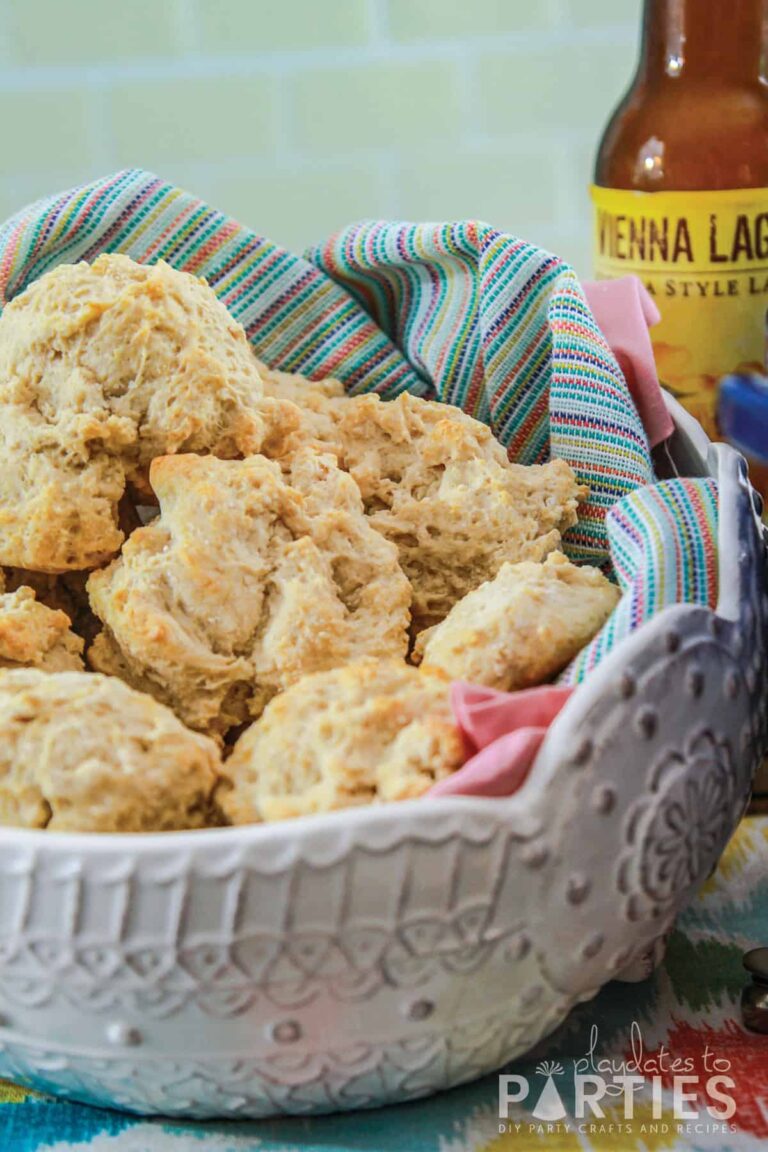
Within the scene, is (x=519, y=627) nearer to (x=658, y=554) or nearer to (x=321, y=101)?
(x=658, y=554)

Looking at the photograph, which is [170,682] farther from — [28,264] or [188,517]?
[28,264]

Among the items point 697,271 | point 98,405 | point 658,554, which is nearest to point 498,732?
point 658,554

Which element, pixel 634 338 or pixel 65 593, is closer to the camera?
pixel 65 593

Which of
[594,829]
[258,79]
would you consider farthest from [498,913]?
[258,79]

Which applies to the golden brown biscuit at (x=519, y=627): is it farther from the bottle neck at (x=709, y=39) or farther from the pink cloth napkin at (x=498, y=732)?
the bottle neck at (x=709, y=39)

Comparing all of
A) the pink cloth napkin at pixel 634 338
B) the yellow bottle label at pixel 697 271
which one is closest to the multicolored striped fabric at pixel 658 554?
the pink cloth napkin at pixel 634 338

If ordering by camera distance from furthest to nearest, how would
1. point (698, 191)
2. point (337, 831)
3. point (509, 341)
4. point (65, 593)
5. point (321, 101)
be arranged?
point (321, 101) < point (698, 191) < point (509, 341) < point (65, 593) < point (337, 831)

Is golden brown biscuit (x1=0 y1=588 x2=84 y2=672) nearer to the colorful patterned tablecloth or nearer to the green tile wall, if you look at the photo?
the colorful patterned tablecloth
